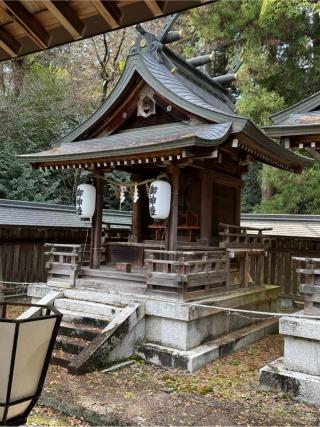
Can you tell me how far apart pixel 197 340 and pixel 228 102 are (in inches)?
305

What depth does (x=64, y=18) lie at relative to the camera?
2438 mm

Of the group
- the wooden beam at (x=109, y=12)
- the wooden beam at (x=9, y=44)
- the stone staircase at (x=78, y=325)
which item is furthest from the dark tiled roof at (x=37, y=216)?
the wooden beam at (x=109, y=12)

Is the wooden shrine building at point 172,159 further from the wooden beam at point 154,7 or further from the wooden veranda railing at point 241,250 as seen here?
the wooden beam at point 154,7

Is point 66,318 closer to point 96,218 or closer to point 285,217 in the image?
Answer: point 96,218

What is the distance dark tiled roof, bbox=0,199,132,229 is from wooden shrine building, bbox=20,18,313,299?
8.73ft

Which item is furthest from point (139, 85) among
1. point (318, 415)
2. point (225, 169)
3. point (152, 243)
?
point (318, 415)

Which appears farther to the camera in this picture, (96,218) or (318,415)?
(96,218)

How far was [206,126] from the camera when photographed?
849cm

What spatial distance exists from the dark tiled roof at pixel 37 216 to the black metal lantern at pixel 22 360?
9.47 meters

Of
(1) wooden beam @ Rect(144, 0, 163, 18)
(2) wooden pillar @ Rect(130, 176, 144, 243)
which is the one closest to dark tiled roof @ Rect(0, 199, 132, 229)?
(2) wooden pillar @ Rect(130, 176, 144, 243)

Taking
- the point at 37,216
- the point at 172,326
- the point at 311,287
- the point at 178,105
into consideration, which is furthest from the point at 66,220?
the point at 311,287

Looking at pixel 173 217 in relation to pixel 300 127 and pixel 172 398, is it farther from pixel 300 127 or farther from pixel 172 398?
pixel 172 398

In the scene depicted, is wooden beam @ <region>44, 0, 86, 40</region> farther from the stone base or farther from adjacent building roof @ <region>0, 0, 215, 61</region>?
the stone base

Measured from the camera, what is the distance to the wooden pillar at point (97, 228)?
9672 mm
